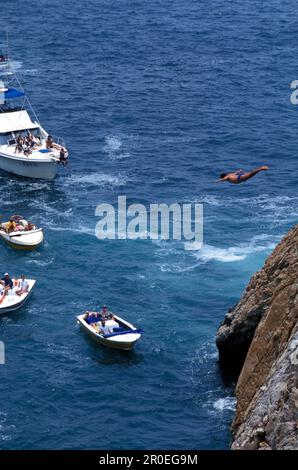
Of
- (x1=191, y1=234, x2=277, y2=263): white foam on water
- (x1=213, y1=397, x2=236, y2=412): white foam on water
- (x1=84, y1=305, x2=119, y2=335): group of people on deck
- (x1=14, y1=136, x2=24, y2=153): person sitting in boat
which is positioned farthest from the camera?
(x1=14, y1=136, x2=24, y2=153): person sitting in boat

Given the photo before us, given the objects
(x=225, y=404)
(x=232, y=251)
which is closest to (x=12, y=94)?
(x=232, y=251)

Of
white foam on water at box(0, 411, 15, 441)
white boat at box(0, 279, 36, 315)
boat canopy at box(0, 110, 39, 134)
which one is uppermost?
white foam on water at box(0, 411, 15, 441)

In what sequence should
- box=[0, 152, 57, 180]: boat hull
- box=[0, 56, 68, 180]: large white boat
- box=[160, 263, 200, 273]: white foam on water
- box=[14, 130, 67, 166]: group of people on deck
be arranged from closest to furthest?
box=[160, 263, 200, 273]: white foam on water < box=[0, 152, 57, 180]: boat hull < box=[0, 56, 68, 180]: large white boat < box=[14, 130, 67, 166]: group of people on deck

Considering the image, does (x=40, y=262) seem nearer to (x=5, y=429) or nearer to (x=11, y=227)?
(x=11, y=227)

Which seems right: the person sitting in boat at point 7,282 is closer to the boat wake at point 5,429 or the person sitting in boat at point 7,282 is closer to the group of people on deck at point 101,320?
the group of people on deck at point 101,320

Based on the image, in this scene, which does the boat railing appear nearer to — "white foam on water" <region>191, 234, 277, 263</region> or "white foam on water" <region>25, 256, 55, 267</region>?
"white foam on water" <region>25, 256, 55, 267</region>

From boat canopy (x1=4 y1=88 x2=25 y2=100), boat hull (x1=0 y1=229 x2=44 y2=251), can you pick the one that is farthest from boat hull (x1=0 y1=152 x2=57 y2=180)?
boat hull (x1=0 y1=229 x2=44 y2=251)

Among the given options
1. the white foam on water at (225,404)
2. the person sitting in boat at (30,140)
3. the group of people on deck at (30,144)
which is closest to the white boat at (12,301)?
the white foam on water at (225,404)
